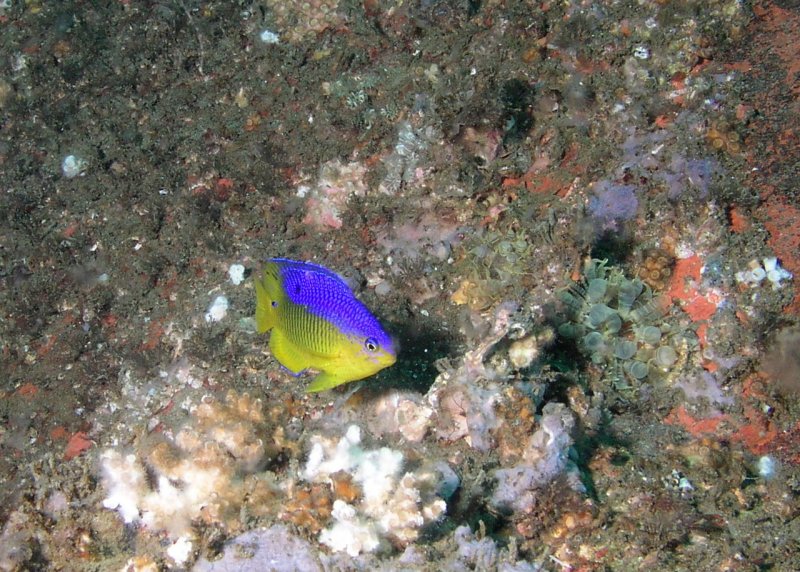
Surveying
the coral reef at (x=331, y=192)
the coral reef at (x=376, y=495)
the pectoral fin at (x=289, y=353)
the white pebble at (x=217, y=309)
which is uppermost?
the pectoral fin at (x=289, y=353)

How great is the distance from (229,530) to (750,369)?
4.00m

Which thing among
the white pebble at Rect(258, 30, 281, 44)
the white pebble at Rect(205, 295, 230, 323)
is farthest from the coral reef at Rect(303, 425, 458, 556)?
the white pebble at Rect(258, 30, 281, 44)

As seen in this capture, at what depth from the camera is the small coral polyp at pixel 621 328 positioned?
4289 millimetres

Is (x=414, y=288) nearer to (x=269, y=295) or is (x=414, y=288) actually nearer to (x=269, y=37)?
(x=269, y=295)

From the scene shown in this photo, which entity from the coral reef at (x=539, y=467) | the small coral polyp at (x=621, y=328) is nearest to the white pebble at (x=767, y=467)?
the small coral polyp at (x=621, y=328)

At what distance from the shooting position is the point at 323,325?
8.55 ft

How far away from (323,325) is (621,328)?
2900 millimetres

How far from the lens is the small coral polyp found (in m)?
4.29

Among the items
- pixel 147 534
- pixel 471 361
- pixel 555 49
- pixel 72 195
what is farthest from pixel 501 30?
pixel 147 534

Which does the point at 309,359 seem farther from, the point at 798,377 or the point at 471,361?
the point at 798,377

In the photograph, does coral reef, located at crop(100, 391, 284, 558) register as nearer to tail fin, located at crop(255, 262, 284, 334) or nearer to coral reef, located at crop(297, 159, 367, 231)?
tail fin, located at crop(255, 262, 284, 334)

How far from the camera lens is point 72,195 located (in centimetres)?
571

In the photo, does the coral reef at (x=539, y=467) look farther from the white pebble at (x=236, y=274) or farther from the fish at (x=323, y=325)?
the white pebble at (x=236, y=274)

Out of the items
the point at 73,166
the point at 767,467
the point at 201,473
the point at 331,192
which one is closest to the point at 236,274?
the point at 331,192
